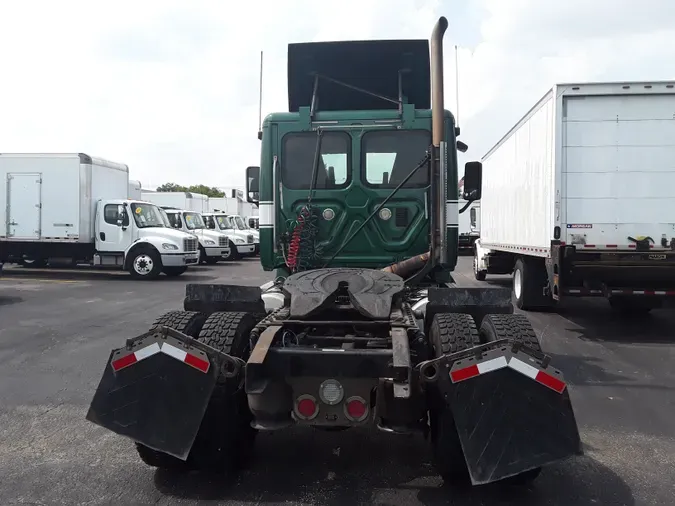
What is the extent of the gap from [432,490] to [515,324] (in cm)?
118

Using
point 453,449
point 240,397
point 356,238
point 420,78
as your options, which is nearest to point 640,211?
point 420,78

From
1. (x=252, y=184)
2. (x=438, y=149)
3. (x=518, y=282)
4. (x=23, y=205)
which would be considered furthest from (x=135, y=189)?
(x=438, y=149)

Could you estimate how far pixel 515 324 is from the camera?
3.94 meters

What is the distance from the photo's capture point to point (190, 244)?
18891 mm

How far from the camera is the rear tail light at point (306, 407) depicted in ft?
11.6

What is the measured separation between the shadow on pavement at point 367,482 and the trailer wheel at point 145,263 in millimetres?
14429

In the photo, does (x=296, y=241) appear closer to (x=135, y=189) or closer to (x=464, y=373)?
(x=464, y=373)

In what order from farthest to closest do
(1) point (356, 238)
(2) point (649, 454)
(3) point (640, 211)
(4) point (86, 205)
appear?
(4) point (86, 205), (3) point (640, 211), (1) point (356, 238), (2) point (649, 454)

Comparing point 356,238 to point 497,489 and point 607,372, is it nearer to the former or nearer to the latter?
point 497,489

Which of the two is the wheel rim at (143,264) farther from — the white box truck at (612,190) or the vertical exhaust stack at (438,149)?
the vertical exhaust stack at (438,149)

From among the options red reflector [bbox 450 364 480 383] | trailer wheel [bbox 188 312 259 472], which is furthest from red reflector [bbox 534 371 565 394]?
trailer wheel [bbox 188 312 259 472]

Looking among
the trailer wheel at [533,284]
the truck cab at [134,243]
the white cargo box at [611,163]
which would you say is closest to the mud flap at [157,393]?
the white cargo box at [611,163]

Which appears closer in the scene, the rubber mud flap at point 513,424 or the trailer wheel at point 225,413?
the rubber mud flap at point 513,424

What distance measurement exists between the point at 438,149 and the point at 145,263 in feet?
48.8
